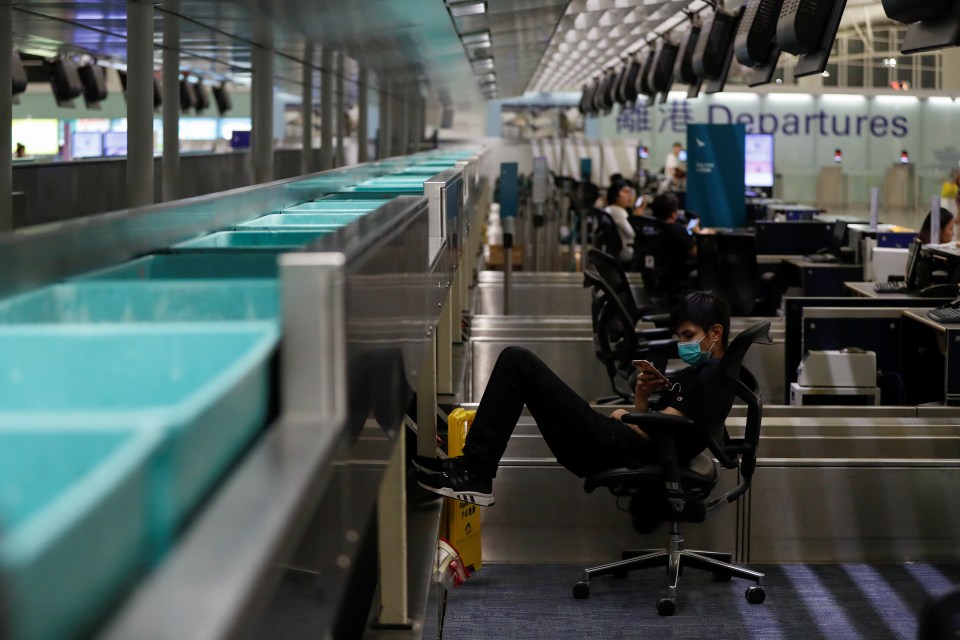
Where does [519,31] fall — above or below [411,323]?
above

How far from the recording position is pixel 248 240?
305 cm

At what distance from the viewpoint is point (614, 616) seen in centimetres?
519

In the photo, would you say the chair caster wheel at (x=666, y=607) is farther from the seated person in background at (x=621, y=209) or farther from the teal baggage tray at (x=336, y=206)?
the seated person in background at (x=621, y=209)

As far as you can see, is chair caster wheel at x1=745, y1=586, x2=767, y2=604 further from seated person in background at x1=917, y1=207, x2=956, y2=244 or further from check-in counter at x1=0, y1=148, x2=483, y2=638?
seated person in background at x1=917, y1=207, x2=956, y2=244

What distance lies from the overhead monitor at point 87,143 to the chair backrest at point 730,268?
15722mm

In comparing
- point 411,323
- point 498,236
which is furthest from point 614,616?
point 498,236

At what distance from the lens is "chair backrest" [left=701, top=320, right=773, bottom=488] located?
4.98 metres

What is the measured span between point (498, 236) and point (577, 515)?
13967 mm

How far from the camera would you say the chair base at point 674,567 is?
5293mm

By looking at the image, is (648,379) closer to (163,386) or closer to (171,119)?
(163,386)

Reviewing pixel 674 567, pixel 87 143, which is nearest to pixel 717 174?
pixel 674 567

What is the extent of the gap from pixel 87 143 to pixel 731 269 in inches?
651

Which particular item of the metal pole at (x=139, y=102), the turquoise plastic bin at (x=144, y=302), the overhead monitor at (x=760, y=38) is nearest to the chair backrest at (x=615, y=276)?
the overhead monitor at (x=760, y=38)

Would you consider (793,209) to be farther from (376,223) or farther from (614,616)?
(376,223)
